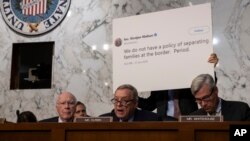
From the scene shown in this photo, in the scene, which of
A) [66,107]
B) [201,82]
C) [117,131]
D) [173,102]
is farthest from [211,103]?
[66,107]

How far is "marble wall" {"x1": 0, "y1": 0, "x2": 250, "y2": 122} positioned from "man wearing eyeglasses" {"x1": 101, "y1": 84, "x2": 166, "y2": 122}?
1505 millimetres

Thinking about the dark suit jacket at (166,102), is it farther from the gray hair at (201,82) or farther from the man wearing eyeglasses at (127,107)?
the gray hair at (201,82)

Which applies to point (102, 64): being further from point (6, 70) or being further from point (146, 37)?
point (146, 37)

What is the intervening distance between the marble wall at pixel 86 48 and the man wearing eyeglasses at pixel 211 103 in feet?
5.01

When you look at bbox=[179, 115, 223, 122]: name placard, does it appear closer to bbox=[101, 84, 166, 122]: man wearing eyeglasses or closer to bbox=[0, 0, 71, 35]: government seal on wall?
bbox=[101, 84, 166, 122]: man wearing eyeglasses

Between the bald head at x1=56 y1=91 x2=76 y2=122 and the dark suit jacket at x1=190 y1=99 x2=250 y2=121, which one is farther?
the bald head at x1=56 y1=91 x2=76 y2=122

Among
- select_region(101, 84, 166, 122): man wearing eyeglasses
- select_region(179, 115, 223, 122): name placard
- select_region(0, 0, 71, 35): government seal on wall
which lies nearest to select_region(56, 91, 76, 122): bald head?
select_region(101, 84, 166, 122): man wearing eyeglasses

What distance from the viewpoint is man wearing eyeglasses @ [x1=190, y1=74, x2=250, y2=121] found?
275cm

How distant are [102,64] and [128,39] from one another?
Result: 1471 mm

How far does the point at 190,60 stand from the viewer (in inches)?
120

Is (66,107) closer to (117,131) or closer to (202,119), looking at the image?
(117,131)

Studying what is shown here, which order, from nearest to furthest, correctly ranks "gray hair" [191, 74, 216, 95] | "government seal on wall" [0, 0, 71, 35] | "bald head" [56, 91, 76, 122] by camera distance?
"gray hair" [191, 74, 216, 95] → "bald head" [56, 91, 76, 122] → "government seal on wall" [0, 0, 71, 35]

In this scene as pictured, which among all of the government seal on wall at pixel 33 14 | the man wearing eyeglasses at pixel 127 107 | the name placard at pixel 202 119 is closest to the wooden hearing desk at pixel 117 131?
the name placard at pixel 202 119

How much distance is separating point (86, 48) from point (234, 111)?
94.9 inches
